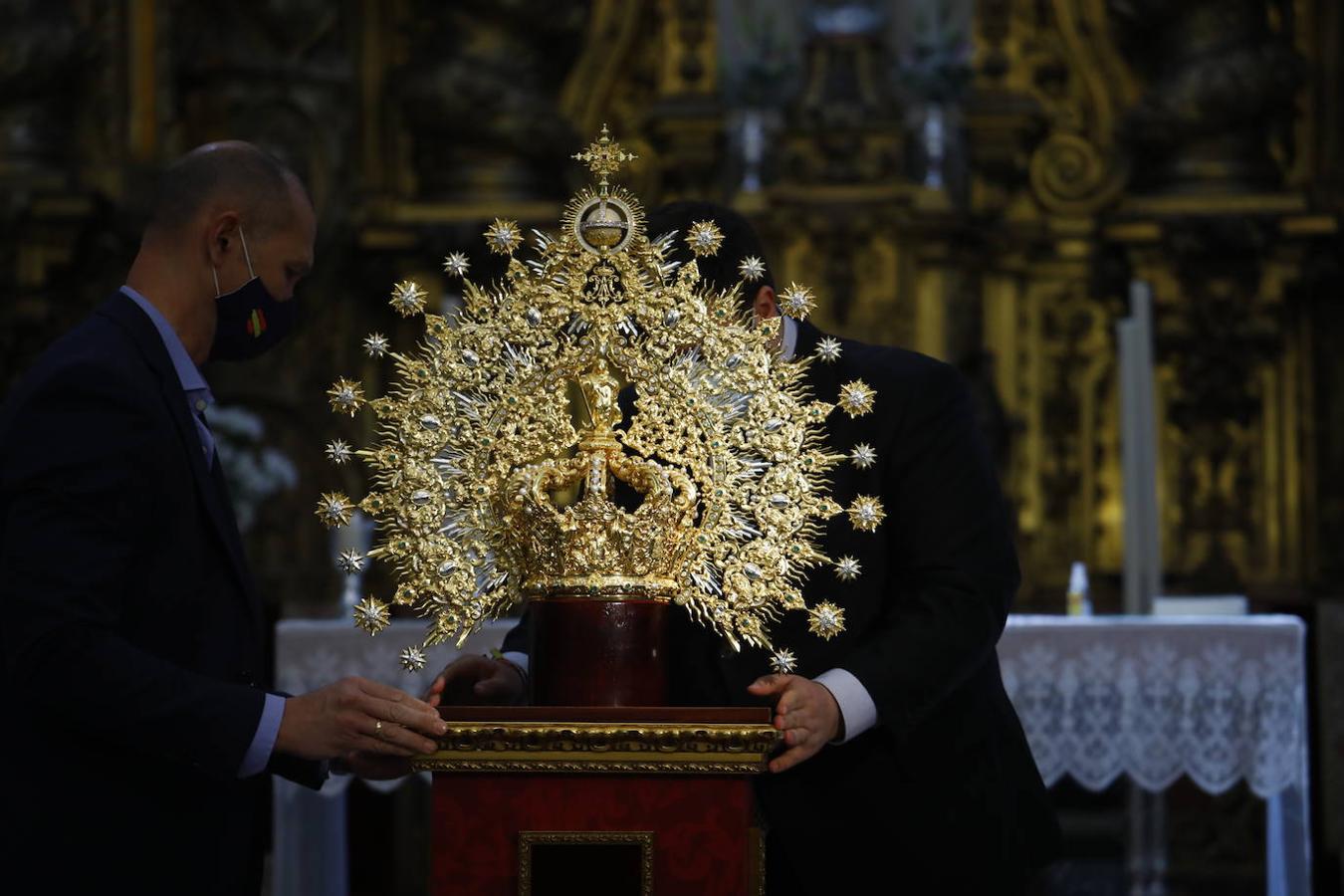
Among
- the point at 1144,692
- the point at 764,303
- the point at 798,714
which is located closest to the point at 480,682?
the point at 798,714

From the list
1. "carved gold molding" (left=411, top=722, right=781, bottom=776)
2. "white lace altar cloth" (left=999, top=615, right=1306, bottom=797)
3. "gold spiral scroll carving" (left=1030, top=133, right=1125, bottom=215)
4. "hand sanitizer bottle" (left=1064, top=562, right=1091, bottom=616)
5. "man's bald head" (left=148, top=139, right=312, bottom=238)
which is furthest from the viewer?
"gold spiral scroll carving" (left=1030, top=133, right=1125, bottom=215)

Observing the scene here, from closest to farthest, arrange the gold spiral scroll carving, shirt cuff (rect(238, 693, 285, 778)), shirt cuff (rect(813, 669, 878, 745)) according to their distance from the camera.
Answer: shirt cuff (rect(238, 693, 285, 778)) < shirt cuff (rect(813, 669, 878, 745)) < the gold spiral scroll carving

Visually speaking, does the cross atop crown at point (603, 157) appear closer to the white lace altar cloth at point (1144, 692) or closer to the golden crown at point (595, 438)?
the golden crown at point (595, 438)

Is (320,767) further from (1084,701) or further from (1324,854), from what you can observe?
(1324,854)

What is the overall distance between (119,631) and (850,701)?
845mm

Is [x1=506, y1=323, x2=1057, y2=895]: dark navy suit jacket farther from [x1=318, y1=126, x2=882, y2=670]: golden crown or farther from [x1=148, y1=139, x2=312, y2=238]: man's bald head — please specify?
[x1=148, y1=139, x2=312, y2=238]: man's bald head

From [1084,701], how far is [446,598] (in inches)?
101

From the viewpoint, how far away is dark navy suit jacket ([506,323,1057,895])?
8.63ft

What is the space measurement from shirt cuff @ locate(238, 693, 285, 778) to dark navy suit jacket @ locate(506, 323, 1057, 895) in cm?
56

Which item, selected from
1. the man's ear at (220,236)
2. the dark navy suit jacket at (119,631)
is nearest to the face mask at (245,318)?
the man's ear at (220,236)

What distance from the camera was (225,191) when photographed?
8.42 ft

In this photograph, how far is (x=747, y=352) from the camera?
2.45 m

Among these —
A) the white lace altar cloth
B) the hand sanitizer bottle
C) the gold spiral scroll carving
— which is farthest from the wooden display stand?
the gold spiral scroll carving

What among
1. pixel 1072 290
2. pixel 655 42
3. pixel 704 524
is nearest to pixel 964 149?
pixel 1072 290
